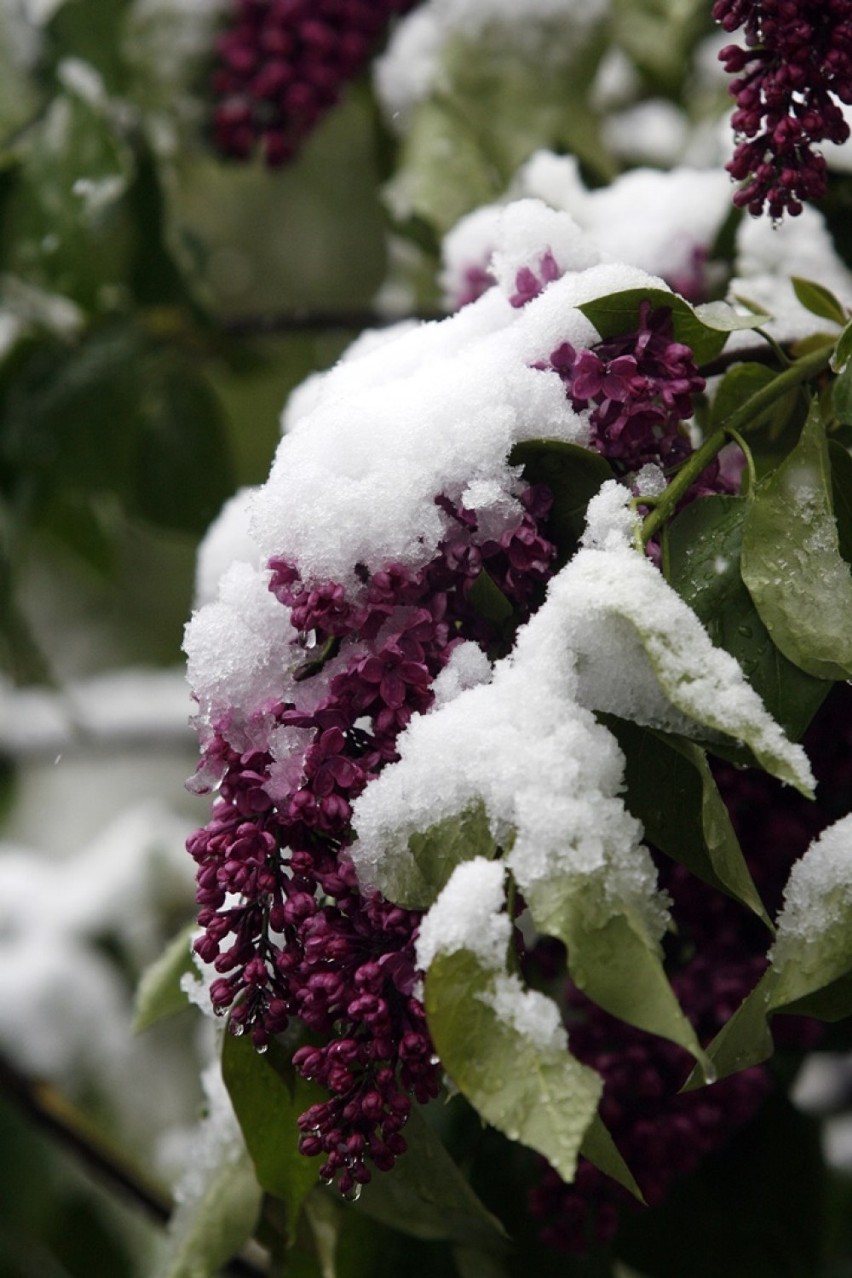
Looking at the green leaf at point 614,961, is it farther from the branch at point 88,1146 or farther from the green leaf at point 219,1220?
the branch at point 88,1146

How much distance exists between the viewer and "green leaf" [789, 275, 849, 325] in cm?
73

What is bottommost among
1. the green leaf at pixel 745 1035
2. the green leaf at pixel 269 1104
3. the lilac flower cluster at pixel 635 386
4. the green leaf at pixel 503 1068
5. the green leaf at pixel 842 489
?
the green leaf at pixel 269 1104

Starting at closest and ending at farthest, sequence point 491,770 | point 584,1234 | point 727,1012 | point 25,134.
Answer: point 491,770, point 727,1012, point 584,1234, point 25,134

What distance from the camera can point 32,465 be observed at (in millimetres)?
1311

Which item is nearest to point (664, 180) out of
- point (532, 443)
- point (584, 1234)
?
point (532, 443)

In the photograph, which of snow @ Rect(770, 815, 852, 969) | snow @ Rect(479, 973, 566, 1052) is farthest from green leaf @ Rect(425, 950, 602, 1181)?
snow @ Rect(770, 815, 852, 969)

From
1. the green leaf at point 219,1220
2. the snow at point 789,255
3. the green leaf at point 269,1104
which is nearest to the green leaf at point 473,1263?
the green leaf at point 219,1220

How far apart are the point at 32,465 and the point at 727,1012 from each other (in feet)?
2.64

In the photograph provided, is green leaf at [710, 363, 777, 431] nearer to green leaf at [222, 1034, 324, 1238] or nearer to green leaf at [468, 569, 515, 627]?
green leaf at [468, 569, 515, 627]

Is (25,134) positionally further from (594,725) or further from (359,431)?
(594,725)

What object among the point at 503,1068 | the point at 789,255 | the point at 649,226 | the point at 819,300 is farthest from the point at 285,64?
the point at 503,1068

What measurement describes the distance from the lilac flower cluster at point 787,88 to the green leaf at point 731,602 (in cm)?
15

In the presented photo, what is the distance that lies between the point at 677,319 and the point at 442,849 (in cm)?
25

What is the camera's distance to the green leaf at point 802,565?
566mm
